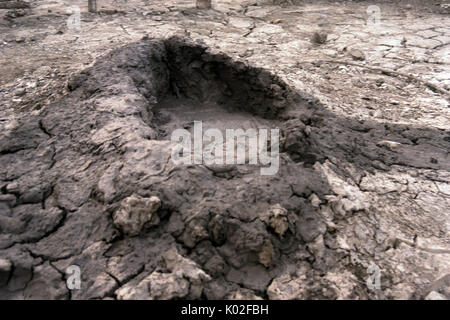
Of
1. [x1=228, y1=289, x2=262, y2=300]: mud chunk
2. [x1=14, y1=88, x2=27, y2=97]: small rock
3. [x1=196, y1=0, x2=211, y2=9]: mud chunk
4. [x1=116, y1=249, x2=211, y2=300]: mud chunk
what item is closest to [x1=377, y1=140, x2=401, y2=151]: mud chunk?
[x1=228, y1=289, x2=262, y2=300]: mud chunk

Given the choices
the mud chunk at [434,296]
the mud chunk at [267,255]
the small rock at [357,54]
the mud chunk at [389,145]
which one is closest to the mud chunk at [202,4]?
the small rock at [357,54]

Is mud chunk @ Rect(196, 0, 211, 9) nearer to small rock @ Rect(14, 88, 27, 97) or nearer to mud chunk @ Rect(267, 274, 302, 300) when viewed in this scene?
small rock @ Rect(14, 88, 27, 97)

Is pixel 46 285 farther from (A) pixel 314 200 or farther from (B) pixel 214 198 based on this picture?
(A) pixel 314 200

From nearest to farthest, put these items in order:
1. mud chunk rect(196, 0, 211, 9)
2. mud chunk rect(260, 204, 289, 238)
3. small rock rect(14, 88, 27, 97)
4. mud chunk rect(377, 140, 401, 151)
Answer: mud chunk rect(260, 204, 289, 238)
mud chunk rect(377, 140, 401, 151)
small rock rect(14, 88, 27, 97)
mud chunk rect(196, 0, 211, 9)

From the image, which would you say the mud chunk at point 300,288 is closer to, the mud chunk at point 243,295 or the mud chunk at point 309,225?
the mud chunk at point 243,295

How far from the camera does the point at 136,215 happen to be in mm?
1609

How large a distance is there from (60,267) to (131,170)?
1.79 ft

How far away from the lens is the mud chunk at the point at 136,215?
160 centimetres

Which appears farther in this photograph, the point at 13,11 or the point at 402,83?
the point at 13,11

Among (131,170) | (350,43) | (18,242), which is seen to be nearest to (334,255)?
(131,170)

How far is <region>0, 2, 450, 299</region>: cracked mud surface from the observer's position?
5.05ft
